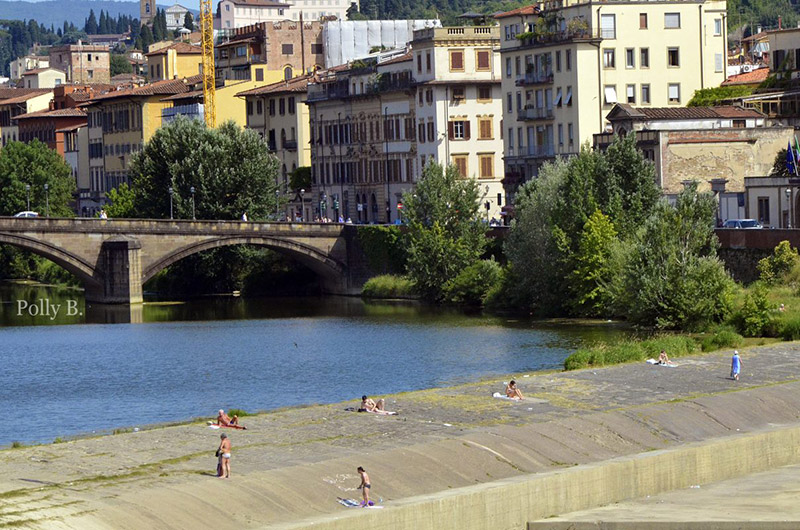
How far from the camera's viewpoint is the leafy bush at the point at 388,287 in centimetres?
10556

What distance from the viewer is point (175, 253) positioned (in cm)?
11169

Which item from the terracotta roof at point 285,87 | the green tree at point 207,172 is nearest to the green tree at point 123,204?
the green tree at point 207,172

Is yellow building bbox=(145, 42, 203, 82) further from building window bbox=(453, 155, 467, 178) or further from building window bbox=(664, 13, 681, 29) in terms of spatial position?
building window bbox=(664, 13, 681, 29)

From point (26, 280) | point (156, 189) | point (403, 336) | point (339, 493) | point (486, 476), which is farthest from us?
point (26, 280)

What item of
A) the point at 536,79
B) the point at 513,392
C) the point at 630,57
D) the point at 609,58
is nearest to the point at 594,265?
the point at 609,58

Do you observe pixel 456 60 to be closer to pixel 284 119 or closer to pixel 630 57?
pixel 630 57

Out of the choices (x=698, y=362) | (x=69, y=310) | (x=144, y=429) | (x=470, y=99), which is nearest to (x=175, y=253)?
(x=69, y=310)

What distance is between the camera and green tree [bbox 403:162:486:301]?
10044 cm

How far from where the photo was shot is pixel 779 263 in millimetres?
81938

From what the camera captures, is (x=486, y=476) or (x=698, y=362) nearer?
(x=486, y=476)

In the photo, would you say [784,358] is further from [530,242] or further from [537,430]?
[530,242]

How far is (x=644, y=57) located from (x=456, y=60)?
16.5m

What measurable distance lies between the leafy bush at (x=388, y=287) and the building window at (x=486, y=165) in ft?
45.2

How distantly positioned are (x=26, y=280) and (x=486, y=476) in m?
99.0
